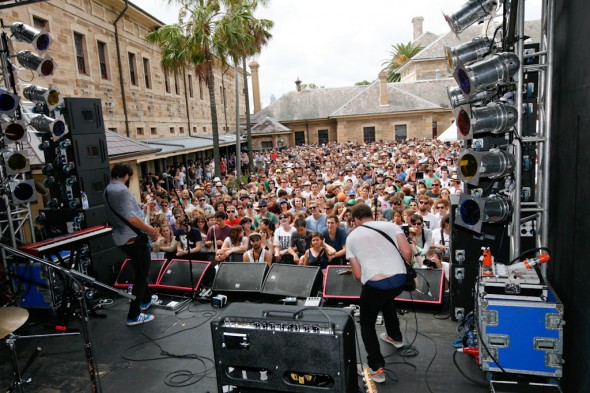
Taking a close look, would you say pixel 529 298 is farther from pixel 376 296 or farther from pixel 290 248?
pixel 290 248

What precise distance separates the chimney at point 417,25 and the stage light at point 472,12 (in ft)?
193

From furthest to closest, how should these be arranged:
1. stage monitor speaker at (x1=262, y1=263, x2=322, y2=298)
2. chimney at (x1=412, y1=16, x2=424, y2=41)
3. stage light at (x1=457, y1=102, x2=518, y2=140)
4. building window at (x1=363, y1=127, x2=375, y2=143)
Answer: chimney at (x1=412, y1=16, x2=424, y2=41) < building window at (x1=363, y1=127, x2=375, y2=143) < stage monitor speaker at (x1=262, y1=263, x2=322, y2=298) < stage light at (x1=457, y1=102, x2=518, y2=140)

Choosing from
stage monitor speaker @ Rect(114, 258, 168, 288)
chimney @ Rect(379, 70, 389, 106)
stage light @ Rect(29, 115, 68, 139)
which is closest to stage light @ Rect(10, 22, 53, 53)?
stage light @ Rect(29, 115, 68, 139)

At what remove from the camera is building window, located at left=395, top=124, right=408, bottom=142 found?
36656 millimetres

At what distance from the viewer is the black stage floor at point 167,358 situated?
426 centimetres

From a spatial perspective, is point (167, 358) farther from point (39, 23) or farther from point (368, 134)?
point (368, 134)

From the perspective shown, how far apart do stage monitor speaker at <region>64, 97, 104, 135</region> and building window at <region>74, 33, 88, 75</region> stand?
9.69m

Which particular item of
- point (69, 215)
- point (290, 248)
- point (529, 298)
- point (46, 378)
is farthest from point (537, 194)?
point (69, 215)

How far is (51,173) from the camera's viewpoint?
7.02m

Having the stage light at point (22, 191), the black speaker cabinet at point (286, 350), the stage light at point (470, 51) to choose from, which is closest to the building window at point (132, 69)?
the stage light at point (22, 191)

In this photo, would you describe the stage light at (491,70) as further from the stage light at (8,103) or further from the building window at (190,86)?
the building window at (190,86)

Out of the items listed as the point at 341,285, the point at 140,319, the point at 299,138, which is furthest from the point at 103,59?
the point at 299,138

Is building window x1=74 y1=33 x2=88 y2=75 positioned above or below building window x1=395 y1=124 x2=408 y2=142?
above

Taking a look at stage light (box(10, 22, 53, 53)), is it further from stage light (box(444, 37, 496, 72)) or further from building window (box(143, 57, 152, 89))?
building window (box(143, 57, 152, 89))
